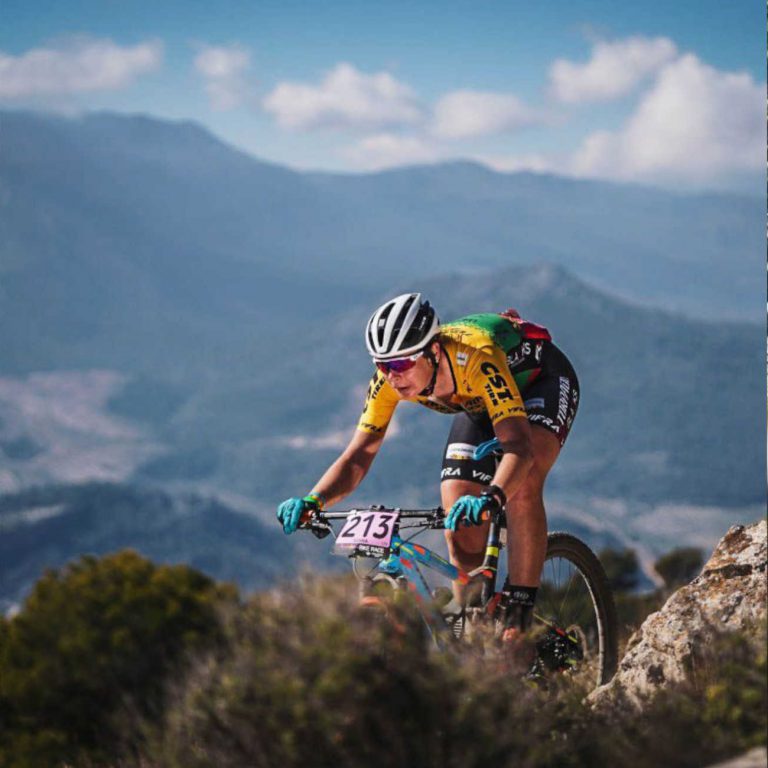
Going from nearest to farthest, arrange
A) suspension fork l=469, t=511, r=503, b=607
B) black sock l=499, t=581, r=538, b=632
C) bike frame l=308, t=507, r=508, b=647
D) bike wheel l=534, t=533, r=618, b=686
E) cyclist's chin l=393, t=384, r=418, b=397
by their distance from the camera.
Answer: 1. bike frame l=308, t=507, r=508, b=647
2. suspension fork l=469, t=511, r=503, b=607
3. cyclist's chin l=393, t=384, r=418, b=397
4. black sock l=499, t=581, r=538, b=632
5. bike wheel l=534, t=533, r=618, b=686

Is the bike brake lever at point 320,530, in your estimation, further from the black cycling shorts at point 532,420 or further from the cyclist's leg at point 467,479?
the black cycling shorts at point 532,420

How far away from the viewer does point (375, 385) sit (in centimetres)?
698

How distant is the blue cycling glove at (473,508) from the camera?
19.2ft

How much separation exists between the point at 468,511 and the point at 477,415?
1.35m

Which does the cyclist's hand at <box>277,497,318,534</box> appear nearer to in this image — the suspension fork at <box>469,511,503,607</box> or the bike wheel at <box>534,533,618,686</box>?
the suspension fork at <box>469,511,503,607</box>

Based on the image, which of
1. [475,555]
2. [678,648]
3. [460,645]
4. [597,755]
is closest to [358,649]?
[460,645]

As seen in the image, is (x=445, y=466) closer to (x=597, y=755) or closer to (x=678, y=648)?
(x=678, y=648)

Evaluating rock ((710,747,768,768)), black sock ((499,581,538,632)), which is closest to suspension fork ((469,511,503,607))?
black sock ((499,581,538,632))

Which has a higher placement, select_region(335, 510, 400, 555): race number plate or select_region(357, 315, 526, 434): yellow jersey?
select_region(357, 315, 526, 434): yellow jersey

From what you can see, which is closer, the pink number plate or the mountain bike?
the mountain bike

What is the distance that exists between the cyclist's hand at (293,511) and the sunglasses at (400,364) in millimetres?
896

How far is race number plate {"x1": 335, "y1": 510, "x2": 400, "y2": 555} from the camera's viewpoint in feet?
19.5

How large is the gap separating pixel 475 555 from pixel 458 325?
1.44 meters

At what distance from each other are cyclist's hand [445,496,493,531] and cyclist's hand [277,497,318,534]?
100 centimetres
